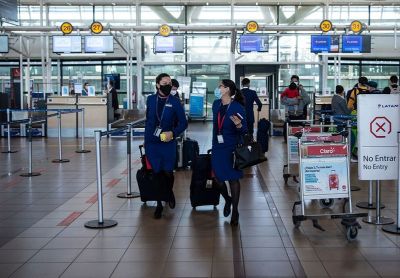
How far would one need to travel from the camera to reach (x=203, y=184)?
6.48m

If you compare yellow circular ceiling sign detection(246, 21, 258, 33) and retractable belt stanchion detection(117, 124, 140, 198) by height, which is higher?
yellow circular ceiling sign detection(246, 21, 258, 33)

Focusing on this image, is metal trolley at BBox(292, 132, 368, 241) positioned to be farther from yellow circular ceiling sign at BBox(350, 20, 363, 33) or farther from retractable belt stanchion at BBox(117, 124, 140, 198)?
yellow circular ceiling sign at BBox(350, 20, 363, 33)

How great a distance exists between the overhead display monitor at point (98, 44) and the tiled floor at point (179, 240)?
1046 centimetres

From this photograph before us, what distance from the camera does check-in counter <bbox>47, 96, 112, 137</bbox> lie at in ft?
54.7

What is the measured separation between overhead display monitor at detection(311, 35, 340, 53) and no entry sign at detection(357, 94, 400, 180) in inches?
518

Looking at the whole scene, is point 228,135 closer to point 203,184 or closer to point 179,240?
point 203,184

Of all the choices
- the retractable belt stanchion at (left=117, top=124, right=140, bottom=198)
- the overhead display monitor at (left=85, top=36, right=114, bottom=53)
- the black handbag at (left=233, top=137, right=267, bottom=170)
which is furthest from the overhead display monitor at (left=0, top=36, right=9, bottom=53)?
the black handbag at (left=233, top=137, right=267, bottom=170)

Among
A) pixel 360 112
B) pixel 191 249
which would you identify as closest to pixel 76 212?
pixel 191 249

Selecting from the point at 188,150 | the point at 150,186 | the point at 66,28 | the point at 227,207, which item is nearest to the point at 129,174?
the point at 150,186

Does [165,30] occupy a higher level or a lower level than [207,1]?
lower

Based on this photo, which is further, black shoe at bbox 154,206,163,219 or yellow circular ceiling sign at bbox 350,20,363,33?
yellow circular ceiling sign at bbox 350,20,363,33

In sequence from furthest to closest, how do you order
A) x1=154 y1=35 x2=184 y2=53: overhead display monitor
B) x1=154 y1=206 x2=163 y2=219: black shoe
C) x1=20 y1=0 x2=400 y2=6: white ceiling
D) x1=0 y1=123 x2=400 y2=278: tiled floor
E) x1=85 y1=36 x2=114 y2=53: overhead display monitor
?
A: x1=20 y1=0 x2=400 y2=6: white ceiling < x1=154 y1=35 x2=184 y2=53: overhead display monitor < x1=85 y1=36 x2=114 y2=53: overhead display monitor < x1=154 y1=206 x2=163 y2=219: black shoe < x1=0 y1=123 x2=400 y2=278: tiled floor

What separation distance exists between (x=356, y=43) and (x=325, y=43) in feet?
3.31

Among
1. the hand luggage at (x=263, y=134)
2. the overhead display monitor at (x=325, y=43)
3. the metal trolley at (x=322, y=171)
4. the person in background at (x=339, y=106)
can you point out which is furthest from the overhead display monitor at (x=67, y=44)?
the metal trolley at (x=322, y=171)
